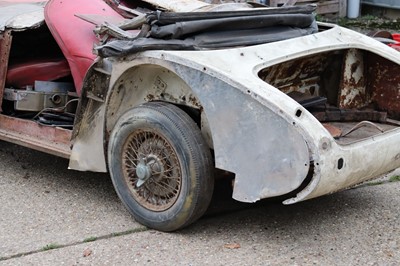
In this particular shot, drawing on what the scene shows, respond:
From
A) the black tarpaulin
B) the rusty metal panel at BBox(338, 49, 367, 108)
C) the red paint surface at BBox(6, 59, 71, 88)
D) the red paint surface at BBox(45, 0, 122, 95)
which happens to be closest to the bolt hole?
the black tarpaulin

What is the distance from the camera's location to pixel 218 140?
14.9 feet

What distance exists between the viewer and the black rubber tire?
4.64 m

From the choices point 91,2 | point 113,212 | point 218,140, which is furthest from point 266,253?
point 91,2

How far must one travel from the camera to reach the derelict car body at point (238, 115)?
4367mm

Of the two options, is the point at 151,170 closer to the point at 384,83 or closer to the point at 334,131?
the point at 334,131

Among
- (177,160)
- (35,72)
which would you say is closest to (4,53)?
(35,72)

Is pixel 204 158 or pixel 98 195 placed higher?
pixel 204 158

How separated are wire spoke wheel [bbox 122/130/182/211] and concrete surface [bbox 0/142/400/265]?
211 millimetres

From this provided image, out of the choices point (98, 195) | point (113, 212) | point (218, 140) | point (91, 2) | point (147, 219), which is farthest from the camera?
point (91, 2)

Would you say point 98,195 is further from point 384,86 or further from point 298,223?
point 384,86

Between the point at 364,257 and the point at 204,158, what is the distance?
3.56 ft

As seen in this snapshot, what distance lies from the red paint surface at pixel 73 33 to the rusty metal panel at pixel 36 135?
34cm

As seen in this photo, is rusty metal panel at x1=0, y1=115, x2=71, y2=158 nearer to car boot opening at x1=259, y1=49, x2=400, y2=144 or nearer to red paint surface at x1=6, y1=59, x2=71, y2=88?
red paint surface at x1=6, y1=59, x2=71, y2=88

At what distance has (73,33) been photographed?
18.2 ft
